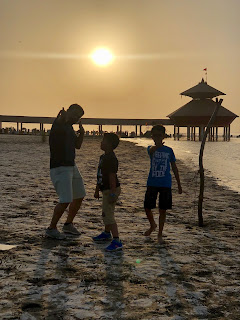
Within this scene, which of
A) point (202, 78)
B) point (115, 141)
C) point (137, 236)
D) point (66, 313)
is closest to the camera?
point (66, 313)

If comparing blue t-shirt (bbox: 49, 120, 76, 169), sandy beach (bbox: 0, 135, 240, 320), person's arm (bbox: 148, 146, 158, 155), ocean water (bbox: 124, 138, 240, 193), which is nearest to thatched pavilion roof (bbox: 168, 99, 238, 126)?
ocean water (bbox: 124, 138, 240, 193)

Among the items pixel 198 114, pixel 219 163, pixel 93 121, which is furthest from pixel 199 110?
pixel 219 163

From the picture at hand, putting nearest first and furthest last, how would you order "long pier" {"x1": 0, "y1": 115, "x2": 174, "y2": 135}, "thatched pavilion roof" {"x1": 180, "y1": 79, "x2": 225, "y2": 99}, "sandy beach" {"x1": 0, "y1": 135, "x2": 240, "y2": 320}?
"sandy beach" {"x1": 0, "y1": 135, "x2": 240, "y2": 320} → "thatched pavilion roof" {"x1": 180, "y1": 79, "x2": 225, "y2": 99} → "long pier" {"x1": 0, "y1": 115, "x2": 174, "y2": 135}

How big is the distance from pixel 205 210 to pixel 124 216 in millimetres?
1786

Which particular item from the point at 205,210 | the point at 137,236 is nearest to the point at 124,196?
the point at 205,210

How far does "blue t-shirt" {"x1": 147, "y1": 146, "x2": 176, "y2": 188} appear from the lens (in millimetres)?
5581

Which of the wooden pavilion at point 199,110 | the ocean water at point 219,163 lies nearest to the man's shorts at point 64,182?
the ocean water at point 219,163

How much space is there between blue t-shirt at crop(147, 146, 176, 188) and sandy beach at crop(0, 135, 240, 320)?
81 cm

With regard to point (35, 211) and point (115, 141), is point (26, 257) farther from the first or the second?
point (35, 211)

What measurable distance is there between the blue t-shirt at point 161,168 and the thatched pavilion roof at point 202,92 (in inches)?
2242

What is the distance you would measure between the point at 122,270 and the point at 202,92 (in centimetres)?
5856

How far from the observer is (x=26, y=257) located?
191 inches

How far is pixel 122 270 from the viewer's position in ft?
14.9

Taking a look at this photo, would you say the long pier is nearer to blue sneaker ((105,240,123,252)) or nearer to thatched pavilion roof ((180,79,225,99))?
thatched pavilion roof ((180,79,225,99))
